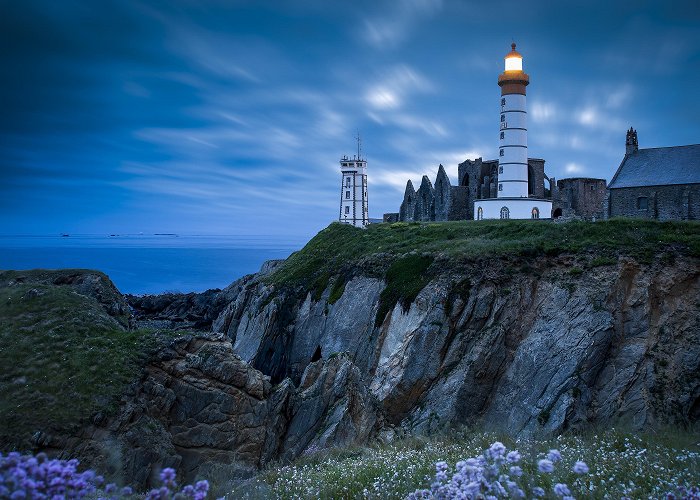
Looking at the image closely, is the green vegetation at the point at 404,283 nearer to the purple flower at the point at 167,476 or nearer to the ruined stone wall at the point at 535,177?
the purple flower at the point at 167,476

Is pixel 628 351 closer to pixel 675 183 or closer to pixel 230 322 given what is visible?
pixel 675 183

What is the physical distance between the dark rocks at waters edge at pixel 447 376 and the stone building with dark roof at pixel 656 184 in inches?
921

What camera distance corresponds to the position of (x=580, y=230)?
3147 centimetres

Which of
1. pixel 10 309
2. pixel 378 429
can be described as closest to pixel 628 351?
pixel 378 429

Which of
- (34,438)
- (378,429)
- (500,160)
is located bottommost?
(378,429)

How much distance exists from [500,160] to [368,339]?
34.1 meters

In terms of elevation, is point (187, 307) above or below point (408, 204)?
below

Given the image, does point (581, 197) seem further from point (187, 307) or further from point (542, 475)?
point (542, 475)

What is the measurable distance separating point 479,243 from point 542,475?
26.1 metres

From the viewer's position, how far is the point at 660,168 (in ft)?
159

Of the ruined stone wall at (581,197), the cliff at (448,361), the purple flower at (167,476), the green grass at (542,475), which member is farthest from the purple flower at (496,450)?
the ruined stone wall at (581,197)

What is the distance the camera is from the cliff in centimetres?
1834

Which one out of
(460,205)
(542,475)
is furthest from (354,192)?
(542,475)

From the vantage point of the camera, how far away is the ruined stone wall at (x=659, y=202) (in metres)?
45.1
